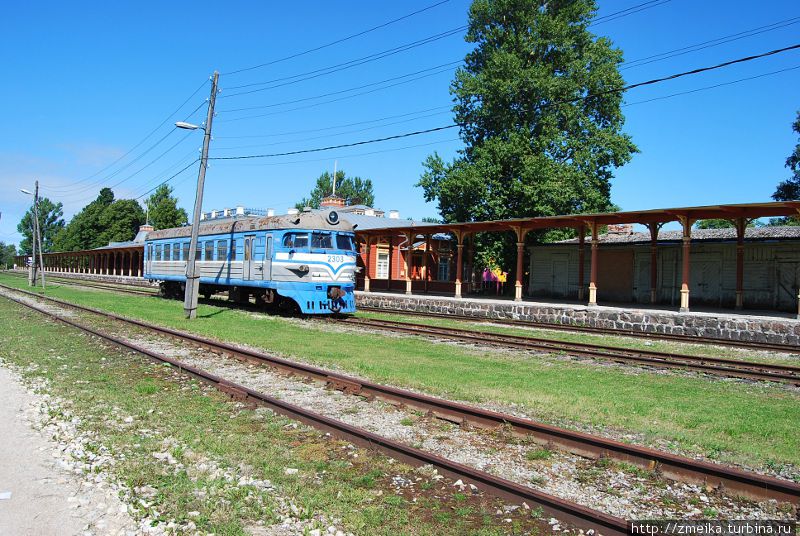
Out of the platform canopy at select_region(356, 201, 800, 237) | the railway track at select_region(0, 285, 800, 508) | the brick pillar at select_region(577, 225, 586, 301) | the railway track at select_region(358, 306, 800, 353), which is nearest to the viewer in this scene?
the railway track at select_region(0, 285, 800, 508)

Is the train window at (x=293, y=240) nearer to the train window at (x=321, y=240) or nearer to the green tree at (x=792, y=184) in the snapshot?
the train window at (x=321, y=240)

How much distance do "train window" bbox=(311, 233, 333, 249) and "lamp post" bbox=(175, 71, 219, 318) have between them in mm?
4032

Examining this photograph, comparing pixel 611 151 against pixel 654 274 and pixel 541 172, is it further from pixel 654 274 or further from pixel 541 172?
pixel 654 274

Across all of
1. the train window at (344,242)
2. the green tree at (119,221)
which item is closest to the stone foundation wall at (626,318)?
the train window at (344,242)

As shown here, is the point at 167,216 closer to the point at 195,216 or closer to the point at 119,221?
the point at 119,221

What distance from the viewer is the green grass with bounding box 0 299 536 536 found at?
4.37m

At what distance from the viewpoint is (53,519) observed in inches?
169

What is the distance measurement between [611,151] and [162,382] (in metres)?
31.0

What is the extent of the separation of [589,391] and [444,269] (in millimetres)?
37789

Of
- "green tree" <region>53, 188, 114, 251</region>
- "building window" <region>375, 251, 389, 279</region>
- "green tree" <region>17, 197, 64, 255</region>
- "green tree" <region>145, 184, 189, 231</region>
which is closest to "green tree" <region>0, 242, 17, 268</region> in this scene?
"green tree" <region>17, 197, 64, 255</region>

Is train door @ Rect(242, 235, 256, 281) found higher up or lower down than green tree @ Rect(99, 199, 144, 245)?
lower down

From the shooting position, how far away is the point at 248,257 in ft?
68.0

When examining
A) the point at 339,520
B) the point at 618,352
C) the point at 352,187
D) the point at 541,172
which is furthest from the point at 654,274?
the point at 352,187

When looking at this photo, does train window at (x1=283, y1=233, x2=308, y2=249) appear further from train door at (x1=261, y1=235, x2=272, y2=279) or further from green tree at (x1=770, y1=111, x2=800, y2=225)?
green tree at (x1=770, y1=111, x2=800, y2=225)
